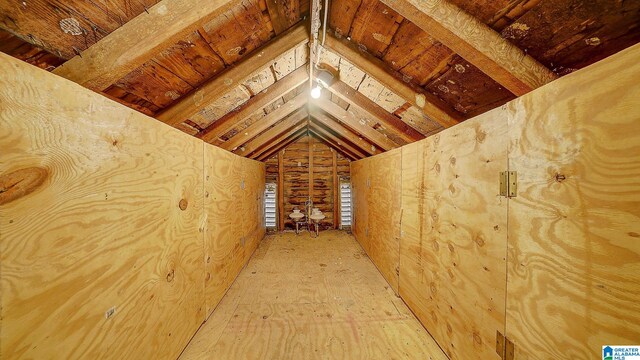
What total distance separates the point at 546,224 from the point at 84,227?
204 centimetres

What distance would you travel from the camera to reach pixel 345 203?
650 cm

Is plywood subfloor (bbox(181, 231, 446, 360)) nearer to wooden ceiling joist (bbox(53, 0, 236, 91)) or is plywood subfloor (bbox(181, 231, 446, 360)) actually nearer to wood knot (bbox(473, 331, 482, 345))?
wood knot (bbox(473, 331, 482, 345))

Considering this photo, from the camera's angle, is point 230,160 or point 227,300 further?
point 230,160

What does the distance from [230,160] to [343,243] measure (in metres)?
3.36

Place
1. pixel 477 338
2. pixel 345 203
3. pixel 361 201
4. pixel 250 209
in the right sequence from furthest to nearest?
pixel 345 203, pixel 361 201, pixel 250 209, pixel 477 338

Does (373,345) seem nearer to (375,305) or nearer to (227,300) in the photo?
(375,305)

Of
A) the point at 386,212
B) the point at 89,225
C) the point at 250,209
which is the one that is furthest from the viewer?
the point at 250,209

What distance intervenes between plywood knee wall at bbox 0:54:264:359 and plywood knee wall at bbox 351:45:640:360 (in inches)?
77.4

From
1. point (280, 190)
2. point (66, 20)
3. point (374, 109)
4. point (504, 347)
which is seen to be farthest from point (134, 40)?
point (280, 190)

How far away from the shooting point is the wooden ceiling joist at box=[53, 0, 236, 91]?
109cm

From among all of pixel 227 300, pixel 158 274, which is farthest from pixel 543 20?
pixel 227 300

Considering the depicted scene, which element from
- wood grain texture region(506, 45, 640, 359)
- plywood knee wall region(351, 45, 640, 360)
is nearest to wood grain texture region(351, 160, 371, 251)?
plywood knee wall region(351, 45, 640, 360)

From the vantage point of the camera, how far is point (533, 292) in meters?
1.02

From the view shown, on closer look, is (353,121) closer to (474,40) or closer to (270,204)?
(474,40)
